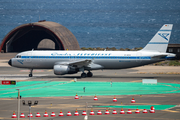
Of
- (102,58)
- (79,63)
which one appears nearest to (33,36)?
(102,58)

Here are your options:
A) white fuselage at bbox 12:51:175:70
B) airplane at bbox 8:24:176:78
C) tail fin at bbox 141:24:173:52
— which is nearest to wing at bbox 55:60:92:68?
airplane at bbox 8:24:176:78

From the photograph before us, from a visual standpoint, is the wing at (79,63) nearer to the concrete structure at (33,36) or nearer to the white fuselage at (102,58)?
the white fuselage at (102,58)

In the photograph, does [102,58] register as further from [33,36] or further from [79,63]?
[33,36]

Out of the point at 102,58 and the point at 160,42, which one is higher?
the point at 160,42

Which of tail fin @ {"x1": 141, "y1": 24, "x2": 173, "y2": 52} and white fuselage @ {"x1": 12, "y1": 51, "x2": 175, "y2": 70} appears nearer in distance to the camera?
white fuselage @ {"x1": 12, "y1": 51, "x2": 175, "y2": 70}

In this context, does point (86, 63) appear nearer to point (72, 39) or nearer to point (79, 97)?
point (79, 97)

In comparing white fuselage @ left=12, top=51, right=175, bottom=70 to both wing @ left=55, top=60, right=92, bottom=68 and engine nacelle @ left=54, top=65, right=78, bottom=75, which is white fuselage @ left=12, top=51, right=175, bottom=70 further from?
engine nacelle @ left=54, top=65, right=78, bottom=75

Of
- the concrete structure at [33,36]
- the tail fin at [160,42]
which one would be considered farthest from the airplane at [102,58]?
the concrete structure at [33,36]

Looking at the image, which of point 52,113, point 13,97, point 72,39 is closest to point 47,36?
point 72,39

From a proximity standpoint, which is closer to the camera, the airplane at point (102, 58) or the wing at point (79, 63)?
the wing at point (79, 63)

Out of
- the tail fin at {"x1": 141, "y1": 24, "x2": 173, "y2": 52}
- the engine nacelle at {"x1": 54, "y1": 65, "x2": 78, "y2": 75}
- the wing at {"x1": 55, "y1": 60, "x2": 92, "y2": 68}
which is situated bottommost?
the engine nacelle at {"x1": 54, "y1": 65, "x2": 78, "y2": 75}

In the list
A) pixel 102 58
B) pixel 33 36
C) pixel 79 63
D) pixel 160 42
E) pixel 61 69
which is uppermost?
pixel 33 36

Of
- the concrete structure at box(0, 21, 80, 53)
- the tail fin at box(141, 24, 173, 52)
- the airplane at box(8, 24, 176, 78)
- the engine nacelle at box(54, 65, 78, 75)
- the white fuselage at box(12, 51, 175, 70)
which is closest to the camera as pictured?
the engine nacelle at box(54, 65, 78, 75)

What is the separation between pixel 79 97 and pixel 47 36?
85.6 meters
